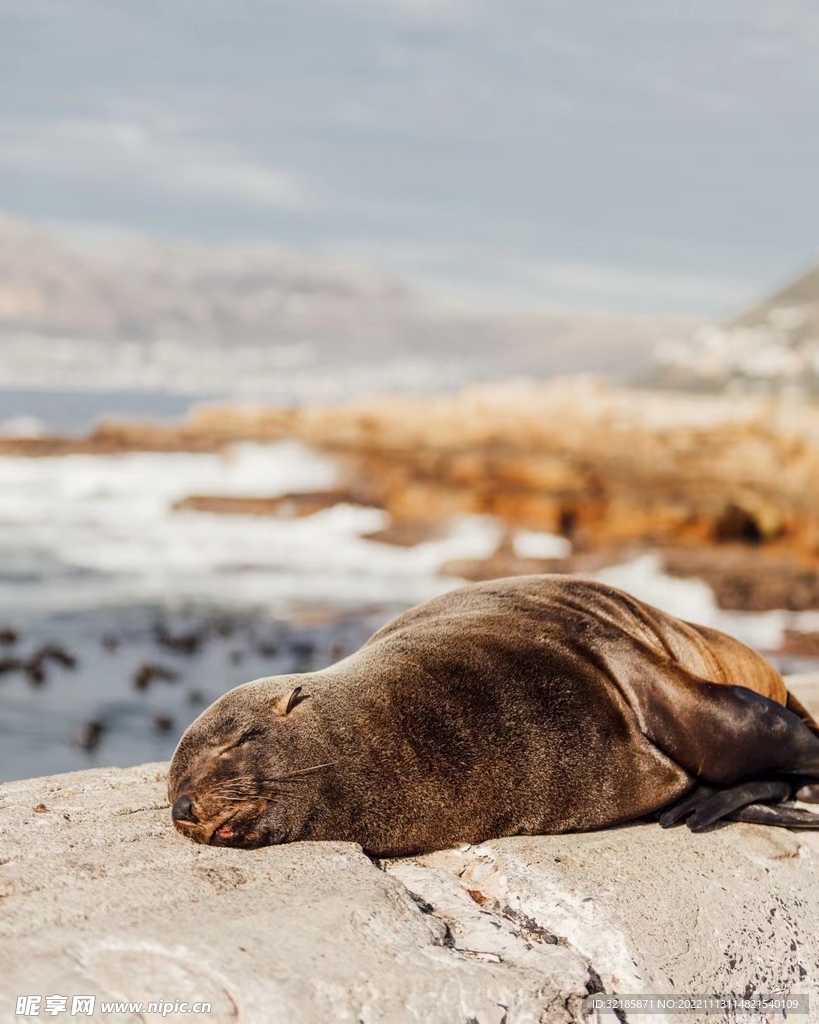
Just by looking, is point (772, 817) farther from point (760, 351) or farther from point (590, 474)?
point (760, 351)

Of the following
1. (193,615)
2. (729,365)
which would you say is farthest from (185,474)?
(729,365)

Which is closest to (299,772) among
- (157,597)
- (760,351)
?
(157,597)

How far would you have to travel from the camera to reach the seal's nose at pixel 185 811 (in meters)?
4.04

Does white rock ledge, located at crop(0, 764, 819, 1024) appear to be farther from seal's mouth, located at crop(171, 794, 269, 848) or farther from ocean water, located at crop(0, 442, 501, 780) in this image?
ocean water, located at crop(0, 442, 501, 780)

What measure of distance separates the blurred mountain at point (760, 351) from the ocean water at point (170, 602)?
4483 cm

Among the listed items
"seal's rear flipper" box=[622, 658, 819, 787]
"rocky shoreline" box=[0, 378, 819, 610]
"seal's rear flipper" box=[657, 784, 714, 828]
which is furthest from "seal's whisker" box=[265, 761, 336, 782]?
"rocky shoreline" box=[0, 378, 819, 610]

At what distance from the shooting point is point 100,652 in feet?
56.2

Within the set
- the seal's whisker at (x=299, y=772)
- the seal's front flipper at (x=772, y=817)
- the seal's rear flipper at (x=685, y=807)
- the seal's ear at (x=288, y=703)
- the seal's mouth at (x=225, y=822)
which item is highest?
the seal's ear at (x=288, y=703)

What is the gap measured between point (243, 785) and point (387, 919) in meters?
0.68

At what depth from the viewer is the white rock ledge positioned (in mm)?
3184

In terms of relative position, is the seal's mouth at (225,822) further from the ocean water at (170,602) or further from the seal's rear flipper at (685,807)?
the ocean water at (170,602)

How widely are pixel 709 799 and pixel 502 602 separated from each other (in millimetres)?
1087

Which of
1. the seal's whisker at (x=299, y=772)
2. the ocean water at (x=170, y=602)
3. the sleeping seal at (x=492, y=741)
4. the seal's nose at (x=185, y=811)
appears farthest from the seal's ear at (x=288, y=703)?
the ocean water at (x=170, y=602)

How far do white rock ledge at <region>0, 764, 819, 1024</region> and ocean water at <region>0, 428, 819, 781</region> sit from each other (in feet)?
24.8
